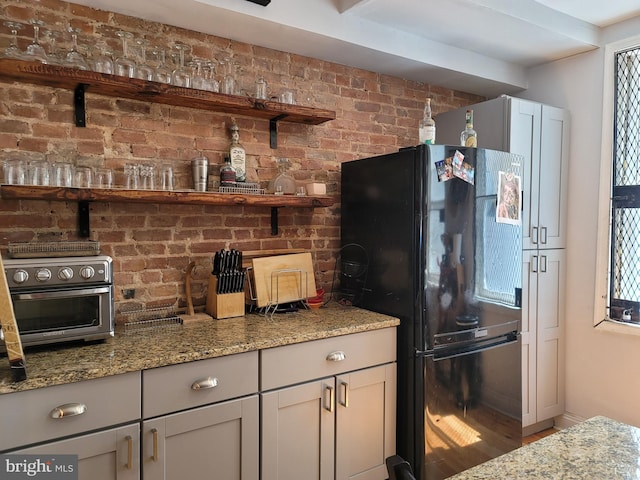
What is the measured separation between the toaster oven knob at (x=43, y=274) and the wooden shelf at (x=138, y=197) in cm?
31

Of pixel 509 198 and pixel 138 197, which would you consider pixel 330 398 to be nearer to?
pixel 138 197

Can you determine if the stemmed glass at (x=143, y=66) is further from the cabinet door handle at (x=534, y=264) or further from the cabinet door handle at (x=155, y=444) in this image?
the cabinet door handle at (x=534, y=264)

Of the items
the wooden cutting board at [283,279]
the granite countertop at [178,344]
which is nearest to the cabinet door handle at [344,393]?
the granite countertop at [178,344]

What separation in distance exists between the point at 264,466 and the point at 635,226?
2648mm

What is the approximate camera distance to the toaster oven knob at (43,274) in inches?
65.4

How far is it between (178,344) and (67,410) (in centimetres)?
45

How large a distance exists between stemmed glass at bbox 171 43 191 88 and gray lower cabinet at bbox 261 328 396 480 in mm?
1370

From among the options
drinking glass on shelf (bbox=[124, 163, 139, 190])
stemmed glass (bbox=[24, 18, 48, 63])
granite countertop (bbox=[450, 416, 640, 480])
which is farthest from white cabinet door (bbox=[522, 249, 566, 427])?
stemmed glass (bbox=[24, 18, 48, 63])

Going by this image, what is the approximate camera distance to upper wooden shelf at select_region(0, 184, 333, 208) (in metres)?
1.74

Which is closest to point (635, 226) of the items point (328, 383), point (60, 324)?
point (328, 383)

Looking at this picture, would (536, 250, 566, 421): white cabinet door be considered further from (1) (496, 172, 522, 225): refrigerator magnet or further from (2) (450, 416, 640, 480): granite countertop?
(2) (450, 416, 640, 480): granite countertop

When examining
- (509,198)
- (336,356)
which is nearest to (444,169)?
(509,198)

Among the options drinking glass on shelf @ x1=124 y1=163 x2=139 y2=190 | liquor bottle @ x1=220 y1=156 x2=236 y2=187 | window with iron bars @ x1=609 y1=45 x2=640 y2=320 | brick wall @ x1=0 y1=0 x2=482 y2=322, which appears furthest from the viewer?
window with iron bars @ x1=609 y1=45 x2=640 y2=320

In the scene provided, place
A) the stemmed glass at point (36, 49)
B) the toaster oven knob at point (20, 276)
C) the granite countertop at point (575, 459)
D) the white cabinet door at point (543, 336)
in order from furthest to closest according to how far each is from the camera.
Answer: the white cabinet door at point (543, 336)
the stemmed glass at point (36, 49)
the toaster oven knob at point (20, 276)
the granite countertop at point (575, 459)
